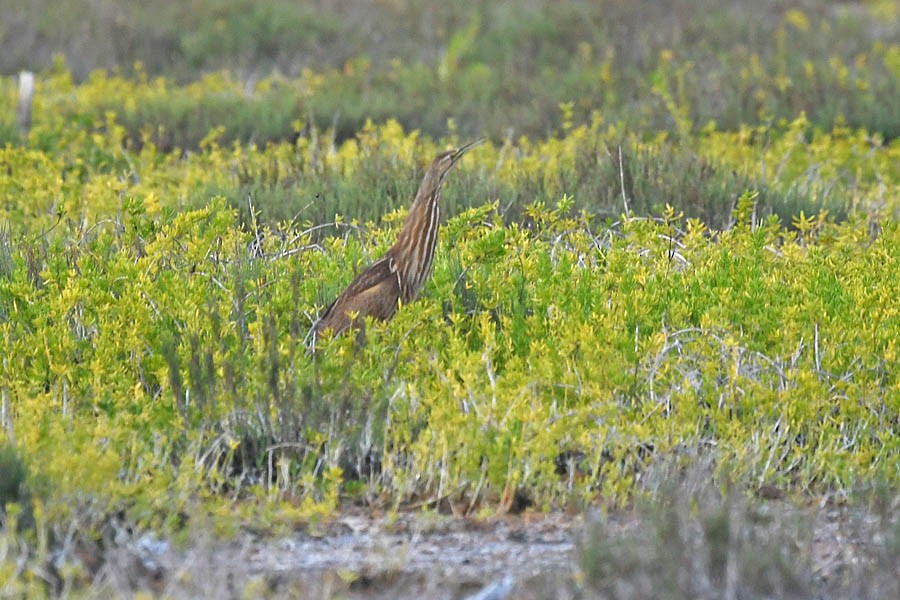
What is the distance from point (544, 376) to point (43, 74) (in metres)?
10.3

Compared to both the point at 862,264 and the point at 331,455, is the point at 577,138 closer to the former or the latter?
the point at 862,264

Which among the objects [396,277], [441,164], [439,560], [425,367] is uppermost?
Result: [441,164]

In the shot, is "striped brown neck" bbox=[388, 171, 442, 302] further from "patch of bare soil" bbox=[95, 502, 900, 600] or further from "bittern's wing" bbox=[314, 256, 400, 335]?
"patch of bare soil" bbox=[95, 502, 900, 600]

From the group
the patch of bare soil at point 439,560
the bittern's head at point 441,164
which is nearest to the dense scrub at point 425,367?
the patch of bare soil at point 439,560

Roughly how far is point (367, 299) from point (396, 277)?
164 millimetres

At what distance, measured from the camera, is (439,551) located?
14.7 feet

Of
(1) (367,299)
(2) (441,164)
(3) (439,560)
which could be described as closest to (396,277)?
(1) (367,299)

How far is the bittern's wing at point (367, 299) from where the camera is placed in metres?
5.84

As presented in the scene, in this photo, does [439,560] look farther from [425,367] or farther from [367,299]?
[367,299]

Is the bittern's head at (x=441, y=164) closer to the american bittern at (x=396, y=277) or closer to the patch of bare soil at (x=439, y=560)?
the american bittern at (x=396, y=277)

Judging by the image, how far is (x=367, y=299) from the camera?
5871 mm

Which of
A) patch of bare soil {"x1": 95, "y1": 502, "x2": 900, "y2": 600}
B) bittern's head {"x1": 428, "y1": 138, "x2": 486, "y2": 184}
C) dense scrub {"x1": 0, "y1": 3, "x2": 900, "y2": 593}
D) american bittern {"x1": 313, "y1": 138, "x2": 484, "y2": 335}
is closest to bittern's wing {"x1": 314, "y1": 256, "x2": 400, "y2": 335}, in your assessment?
american bittern {"x1": 313, "y1": 138, "x2": 484, "y2": 335}

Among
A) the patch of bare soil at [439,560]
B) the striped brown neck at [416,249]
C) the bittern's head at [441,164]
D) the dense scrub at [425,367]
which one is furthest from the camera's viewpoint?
the bittern's head at [441,164]

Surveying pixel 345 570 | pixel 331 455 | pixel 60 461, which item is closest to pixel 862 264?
pixel 331 455
